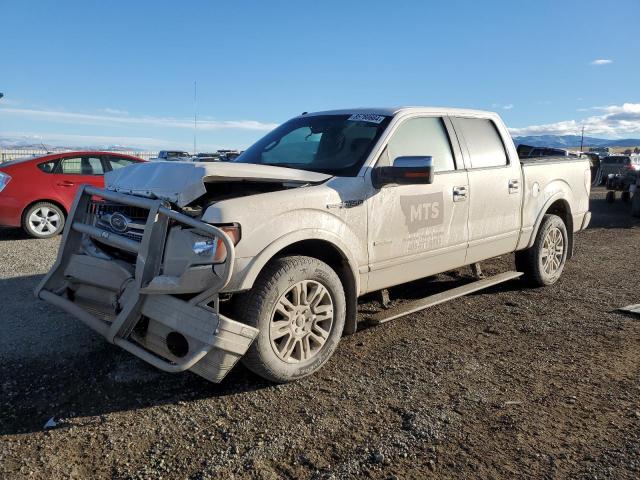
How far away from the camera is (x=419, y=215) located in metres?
4.37

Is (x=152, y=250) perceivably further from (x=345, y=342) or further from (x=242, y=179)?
(x=345, y=342)

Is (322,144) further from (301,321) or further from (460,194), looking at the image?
(301,321)

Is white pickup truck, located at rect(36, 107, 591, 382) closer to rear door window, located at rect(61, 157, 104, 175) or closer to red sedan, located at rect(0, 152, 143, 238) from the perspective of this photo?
red sedan, located at rect(0, 152, 143, 238)

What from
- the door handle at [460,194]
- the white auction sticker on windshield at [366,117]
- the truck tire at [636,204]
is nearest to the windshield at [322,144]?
the white auction sticker on windshield at [366,117]

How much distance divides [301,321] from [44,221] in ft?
24.3

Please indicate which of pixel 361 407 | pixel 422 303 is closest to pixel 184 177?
pixel 361 407

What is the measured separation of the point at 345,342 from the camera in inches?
173

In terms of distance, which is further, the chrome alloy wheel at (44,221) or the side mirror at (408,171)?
the chrome alloy wheel at (44,221)

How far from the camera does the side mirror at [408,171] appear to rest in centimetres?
367

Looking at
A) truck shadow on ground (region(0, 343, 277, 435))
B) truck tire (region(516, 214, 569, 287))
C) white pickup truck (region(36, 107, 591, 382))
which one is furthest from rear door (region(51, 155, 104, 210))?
truck tire (region(516, 214, 569, 287))

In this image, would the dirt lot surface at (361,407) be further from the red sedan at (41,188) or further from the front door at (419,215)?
the red sedan at (41,188)

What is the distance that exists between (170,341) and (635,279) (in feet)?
19.6

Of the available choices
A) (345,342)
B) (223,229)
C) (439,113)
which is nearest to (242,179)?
(223,229)

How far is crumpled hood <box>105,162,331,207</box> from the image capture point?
329 centimetres
